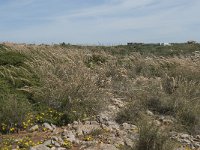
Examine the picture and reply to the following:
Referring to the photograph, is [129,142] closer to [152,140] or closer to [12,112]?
[152,140]

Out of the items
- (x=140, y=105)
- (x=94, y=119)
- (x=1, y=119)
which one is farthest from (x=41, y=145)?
(x=140, y=105)

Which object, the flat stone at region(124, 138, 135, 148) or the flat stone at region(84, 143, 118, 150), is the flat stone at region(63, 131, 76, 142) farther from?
the flat stone at region(124, 138, 135, 148)

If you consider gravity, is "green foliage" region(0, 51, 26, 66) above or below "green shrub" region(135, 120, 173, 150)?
above

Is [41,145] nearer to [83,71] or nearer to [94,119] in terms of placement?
[94,119]

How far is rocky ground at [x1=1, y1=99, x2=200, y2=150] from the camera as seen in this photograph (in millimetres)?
6750

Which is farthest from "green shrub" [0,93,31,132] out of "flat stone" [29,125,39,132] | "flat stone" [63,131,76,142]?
"flat stone" [63,131,76,142]

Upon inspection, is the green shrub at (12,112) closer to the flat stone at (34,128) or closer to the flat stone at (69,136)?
the flat stone at (34,128)

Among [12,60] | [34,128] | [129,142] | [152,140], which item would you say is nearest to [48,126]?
[34,128]

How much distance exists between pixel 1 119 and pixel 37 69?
11.8 feet

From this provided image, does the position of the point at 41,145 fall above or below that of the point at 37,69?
below

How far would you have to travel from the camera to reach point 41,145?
6660mm

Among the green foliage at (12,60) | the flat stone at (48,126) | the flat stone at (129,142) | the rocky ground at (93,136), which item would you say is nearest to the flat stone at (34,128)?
the rocky ground at (93,136)

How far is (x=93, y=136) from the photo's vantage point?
728 cm

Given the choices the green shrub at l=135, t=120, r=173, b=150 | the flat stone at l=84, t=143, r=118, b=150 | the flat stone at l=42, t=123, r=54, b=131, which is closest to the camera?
the green shrub at l=135, t=120, r=173, b=150
